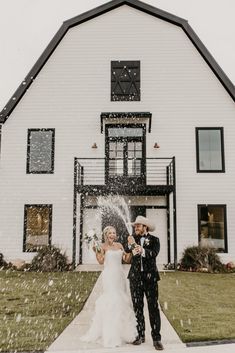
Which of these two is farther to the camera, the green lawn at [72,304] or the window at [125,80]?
the window at [125,80]

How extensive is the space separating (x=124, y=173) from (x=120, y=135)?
1.61 metres

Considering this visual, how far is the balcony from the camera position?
59.2ft

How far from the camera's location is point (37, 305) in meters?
9.80

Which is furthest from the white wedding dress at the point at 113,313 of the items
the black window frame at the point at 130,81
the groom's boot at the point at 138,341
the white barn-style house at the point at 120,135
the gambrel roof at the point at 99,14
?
the gambrel roof at the point at 99,14

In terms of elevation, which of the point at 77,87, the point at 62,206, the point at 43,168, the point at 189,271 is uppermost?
the point at 77,87

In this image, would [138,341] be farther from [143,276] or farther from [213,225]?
[213,225]

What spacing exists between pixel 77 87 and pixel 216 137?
19.6 ft

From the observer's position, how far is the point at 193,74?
18922 millimetres

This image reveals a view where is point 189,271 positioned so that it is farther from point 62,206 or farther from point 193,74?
point 193,74

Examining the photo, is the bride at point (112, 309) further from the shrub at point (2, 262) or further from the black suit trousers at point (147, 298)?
the shrub at point (2, 262)

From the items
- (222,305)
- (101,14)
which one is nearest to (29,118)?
(101,14)

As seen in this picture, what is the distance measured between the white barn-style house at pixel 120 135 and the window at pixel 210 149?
0.04 m

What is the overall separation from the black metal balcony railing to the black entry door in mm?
64

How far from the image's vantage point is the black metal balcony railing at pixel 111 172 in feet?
60.0
